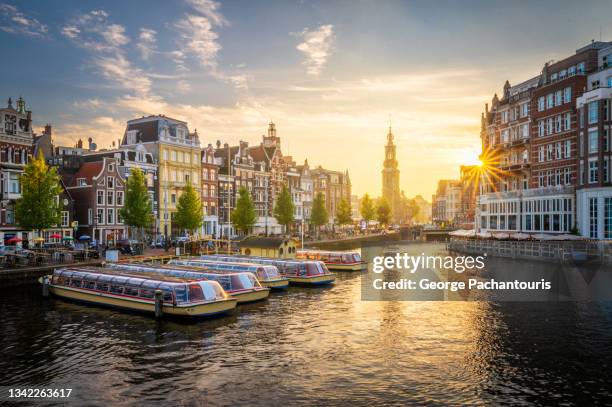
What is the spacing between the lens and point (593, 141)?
6938 cm

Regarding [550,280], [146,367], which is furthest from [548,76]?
[146,367]

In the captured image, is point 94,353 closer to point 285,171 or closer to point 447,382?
point 447,382

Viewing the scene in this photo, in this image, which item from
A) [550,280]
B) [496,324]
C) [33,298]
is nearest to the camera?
[496,324]

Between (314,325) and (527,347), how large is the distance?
40.9ft

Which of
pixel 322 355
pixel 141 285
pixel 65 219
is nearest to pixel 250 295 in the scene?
pixel 141 285

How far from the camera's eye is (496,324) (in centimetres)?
3325

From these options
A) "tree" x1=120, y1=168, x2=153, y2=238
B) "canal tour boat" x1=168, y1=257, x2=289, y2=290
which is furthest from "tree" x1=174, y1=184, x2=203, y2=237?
"canal tour boat" x1=168, y1=257, x2=289, y2=290

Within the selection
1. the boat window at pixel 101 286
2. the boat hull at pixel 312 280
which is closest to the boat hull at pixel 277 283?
the boat hull at pixel 312 280

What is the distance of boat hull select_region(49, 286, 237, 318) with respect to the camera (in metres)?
33.7

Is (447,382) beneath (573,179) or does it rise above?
beneath

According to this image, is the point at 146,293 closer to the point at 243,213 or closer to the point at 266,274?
the point at 266,274

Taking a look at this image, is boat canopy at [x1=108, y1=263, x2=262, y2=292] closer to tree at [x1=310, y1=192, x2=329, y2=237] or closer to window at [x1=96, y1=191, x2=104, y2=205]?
window at [x1=96, y1=191, x2=104, y2=205]

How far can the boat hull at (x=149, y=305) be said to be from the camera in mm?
33719

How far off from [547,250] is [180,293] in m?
50.9
